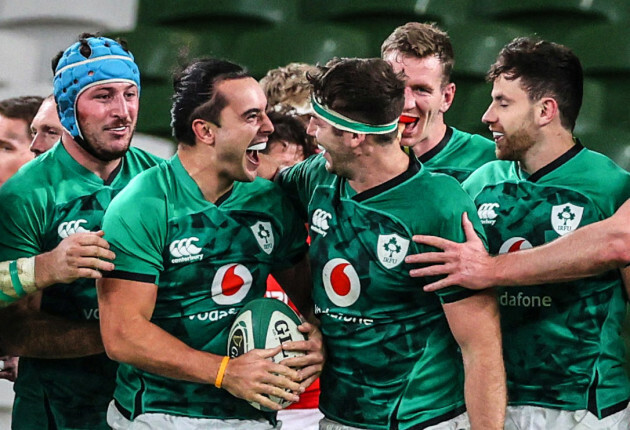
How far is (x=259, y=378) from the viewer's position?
3.19 metres

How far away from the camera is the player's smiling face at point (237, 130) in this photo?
137 inches

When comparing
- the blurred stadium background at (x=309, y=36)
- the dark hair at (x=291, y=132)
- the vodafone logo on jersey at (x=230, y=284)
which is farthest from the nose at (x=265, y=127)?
the blurred stadium background at (x=309, y=36)

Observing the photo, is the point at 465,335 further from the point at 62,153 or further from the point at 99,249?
the point at 62,153

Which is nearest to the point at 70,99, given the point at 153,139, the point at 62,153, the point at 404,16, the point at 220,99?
the point at 62,153

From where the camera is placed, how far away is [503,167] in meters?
3.78

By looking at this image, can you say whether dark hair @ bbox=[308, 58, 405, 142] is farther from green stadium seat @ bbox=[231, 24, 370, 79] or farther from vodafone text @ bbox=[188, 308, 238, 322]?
green stadium seat @ bbox=[231, 24, 370, 79]

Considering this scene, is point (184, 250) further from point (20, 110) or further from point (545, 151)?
point (20, 110)

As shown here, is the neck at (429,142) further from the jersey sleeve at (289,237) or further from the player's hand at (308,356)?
the player's hand at (308,356)

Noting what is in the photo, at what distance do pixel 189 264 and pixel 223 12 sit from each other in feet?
16.8

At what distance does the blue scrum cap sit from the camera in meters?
3.94

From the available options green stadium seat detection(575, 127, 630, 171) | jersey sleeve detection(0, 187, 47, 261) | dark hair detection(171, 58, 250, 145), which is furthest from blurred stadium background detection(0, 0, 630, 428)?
dark hair detection(171, 58, 250, 145)

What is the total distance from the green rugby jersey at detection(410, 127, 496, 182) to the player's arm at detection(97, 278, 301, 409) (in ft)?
4.45

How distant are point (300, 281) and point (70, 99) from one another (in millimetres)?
1232

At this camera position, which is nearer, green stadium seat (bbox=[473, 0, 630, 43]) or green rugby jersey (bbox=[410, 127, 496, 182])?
green rugby jersey (bbox=[410, 127, 496, 182])
